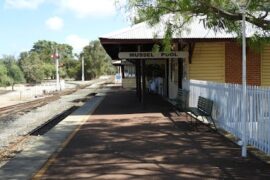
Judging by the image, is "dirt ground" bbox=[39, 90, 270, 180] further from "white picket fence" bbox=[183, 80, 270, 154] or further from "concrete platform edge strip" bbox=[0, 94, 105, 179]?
"white picket fence" bbox=[183, 80, 270, 154]

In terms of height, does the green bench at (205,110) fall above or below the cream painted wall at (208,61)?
below

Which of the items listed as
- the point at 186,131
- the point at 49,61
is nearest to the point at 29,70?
the point at 49,61

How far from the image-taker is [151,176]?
336 inches

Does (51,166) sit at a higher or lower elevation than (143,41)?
lower

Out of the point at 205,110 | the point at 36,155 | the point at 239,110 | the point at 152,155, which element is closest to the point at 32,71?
the point at 205,110

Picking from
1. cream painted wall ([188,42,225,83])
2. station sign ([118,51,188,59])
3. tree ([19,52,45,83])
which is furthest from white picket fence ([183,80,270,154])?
tree ([19,52,45,83])

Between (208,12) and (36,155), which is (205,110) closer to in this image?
(208,12)

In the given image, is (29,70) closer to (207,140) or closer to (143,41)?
(143,41)

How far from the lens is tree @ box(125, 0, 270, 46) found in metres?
11.7

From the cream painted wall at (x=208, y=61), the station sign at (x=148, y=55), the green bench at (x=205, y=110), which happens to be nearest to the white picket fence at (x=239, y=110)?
the green bench at (x=205, y=110)

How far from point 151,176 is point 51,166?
2.08 m

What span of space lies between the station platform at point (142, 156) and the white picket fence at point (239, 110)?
1.38ft

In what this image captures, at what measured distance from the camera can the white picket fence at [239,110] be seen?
10094 millimetres

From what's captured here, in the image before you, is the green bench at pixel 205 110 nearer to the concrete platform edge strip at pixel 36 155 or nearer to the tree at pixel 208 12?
the tree at pixel 208 12
